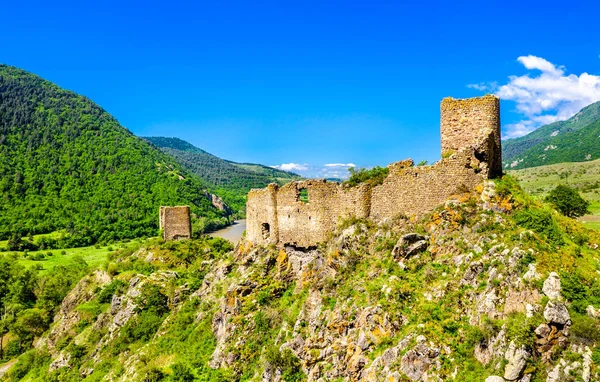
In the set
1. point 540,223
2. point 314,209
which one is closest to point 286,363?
point 314,209

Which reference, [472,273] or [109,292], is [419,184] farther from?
[109,292]

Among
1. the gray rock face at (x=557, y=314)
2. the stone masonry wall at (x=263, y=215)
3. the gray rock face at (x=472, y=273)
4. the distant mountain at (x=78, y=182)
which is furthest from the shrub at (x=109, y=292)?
the distant mountain at (x=78, y=182)

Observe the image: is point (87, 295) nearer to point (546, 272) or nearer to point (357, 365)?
point (357, 365)

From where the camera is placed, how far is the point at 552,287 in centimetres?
1433

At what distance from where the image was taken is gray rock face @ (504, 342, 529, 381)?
44.0 feet

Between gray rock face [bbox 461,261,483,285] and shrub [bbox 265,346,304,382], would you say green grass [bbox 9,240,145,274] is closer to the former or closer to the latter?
shrub [bbox 265,346,304,382]

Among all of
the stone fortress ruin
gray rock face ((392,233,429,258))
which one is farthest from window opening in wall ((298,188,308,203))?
gray rock face ((392,233,429,258))

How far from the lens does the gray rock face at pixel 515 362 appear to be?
13414 mm

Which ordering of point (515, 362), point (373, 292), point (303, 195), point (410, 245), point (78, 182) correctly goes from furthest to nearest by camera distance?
point (78, 182) < point (303, 195) < point (410, 245) < point (373, 292) < point (515, 362)

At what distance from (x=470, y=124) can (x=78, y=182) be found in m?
174

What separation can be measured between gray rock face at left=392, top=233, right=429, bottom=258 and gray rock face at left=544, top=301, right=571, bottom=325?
645cm

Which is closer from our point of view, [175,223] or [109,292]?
[109,292]

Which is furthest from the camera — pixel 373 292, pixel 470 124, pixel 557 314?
pixel 470 124

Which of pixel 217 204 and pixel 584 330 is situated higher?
pixel 217 204
